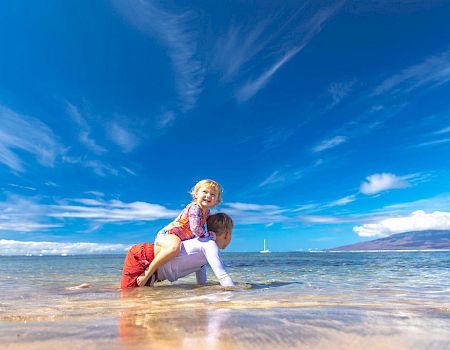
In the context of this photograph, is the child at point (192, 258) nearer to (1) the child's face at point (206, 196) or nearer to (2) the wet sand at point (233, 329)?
(1) the child's face at point (206, 196)

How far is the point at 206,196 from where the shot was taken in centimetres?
604

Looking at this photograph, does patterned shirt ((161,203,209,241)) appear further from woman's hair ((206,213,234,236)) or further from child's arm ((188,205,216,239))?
woman's hair ((206,213,234,236))

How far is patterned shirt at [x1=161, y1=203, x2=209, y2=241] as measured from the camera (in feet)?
19.2

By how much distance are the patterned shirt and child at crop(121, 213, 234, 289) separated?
0.14 meters

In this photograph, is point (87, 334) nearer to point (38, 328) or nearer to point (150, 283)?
point (38, 328)

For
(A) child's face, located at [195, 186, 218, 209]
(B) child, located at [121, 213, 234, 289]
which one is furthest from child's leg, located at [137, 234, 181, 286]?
(A) child's face, located at [195, 186, 218, 209]

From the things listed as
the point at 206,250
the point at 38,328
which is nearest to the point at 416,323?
the point at 38,328

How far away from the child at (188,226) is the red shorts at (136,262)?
104 mm

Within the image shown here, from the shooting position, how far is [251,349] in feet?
6.05

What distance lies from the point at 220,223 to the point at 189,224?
63 centimetres

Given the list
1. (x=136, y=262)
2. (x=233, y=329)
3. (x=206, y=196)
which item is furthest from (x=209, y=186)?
(x=233, y=329)

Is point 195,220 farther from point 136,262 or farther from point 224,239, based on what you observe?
point 136,262

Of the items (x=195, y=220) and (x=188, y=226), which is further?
(x=188, y=226)

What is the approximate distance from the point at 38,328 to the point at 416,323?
8.84 ft
